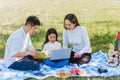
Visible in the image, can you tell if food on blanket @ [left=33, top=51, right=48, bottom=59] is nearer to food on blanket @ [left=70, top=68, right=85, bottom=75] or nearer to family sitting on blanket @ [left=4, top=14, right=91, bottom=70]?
family sitting on blanket @ [left=4, top=14, right=91, bottom=70]

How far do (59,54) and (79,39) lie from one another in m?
0.69

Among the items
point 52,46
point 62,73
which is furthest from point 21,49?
point 62,73

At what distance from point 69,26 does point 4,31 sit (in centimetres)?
343

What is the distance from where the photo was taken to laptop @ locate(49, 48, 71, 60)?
23.0 feet

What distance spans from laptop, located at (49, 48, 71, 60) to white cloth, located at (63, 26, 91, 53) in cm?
43

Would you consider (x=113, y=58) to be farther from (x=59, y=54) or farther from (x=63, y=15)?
(x=63, y=15)

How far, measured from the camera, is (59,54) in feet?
23.3

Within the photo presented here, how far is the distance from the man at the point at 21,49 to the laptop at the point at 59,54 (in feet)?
1.04

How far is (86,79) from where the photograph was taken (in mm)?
6727

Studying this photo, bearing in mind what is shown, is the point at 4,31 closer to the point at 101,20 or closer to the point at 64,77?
the point at 101,20

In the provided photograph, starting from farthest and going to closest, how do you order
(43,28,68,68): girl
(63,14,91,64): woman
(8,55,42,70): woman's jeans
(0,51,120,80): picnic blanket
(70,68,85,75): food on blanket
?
(63,14,91,64): woman → (43,28,68,68): girl → (8,55,42,70): woman's jeans → (70,68,85,75): food on blanket → (0,51,120,80): picnic blanket

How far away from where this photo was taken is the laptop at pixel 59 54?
7.01 metres

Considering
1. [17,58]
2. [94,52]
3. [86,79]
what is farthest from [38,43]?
[86,79]

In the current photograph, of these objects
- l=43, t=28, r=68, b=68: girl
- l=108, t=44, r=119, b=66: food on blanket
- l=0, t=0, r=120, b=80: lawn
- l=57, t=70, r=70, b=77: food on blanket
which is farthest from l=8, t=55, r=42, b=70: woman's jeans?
l=108, t=44, r=119, b=66: food on blanket
